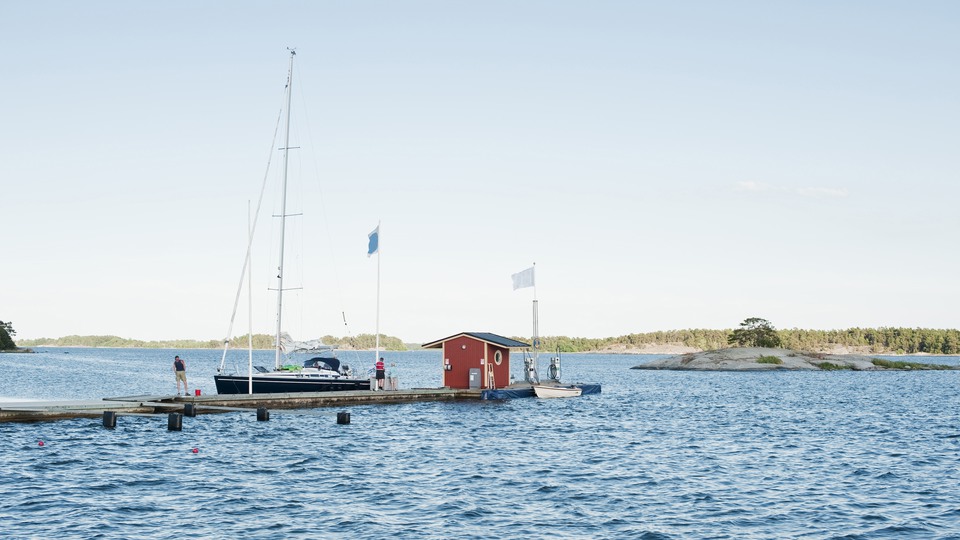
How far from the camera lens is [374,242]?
6128 centimetres

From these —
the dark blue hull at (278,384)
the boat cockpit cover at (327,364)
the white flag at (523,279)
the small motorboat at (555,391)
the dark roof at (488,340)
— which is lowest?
the small motorboat at (555,391)

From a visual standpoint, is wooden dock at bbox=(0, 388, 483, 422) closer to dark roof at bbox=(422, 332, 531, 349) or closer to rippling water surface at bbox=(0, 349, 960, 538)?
rippling water surface at bbox=(0, 349, 960, 538)

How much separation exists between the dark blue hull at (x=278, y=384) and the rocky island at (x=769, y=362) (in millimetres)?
120195

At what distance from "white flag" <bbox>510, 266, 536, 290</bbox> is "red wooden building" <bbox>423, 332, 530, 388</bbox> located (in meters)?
4.78

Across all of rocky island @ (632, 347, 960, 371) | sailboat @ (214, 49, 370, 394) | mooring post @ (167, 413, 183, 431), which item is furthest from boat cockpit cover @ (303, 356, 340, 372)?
rocky island @ (632, 347, 960, 371)

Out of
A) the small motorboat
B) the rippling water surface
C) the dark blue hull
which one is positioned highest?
the dark blue hull

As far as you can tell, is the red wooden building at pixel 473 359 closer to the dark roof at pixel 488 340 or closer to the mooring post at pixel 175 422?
the dark roof at pixel 488 340

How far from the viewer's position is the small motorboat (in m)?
68.6

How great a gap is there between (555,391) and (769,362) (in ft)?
357

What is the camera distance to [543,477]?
32.7 metres

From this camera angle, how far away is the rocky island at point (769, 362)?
167125mm

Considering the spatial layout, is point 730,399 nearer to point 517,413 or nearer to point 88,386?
point 517,413

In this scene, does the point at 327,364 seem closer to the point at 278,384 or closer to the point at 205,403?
the point at 278,384

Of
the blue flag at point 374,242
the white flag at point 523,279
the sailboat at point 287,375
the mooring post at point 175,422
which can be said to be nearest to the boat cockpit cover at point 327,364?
the sailboat at point 287,375
